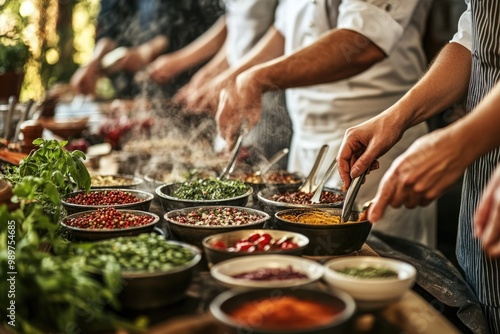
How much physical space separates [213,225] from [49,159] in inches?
29.0

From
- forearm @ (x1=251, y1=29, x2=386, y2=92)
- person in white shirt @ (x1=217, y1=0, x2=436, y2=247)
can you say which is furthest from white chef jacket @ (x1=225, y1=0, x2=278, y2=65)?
forearm @ (x1=251, y1=29, x2=386, y2=92)

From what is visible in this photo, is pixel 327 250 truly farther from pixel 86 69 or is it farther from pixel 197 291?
pixel 86 69

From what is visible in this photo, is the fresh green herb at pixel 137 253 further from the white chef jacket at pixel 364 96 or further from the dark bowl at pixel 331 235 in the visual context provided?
the white chef jacket at pixel 364 96

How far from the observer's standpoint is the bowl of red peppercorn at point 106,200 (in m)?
2.43

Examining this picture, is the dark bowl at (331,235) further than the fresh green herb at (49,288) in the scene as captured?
Yes

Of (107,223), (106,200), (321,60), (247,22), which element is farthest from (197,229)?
(247,22)

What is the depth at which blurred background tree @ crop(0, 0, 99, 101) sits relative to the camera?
22.8ft

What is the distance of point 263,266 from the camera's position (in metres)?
1.80

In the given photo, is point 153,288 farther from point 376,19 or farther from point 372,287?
point 376,19

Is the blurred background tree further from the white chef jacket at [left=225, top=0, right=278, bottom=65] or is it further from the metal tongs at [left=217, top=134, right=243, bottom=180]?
the metal tongs at [left=217, top=134, right=243, bottom=180]

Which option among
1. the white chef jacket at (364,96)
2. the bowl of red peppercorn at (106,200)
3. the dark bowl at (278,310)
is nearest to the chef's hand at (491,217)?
the dark bowl at (278,310)

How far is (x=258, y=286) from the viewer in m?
1.62

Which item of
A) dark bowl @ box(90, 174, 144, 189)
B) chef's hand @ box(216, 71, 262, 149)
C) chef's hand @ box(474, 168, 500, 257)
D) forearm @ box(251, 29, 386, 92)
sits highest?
forearm @ box(251, 29, 386, 92)

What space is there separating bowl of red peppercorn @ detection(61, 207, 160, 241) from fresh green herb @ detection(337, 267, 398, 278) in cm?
73
